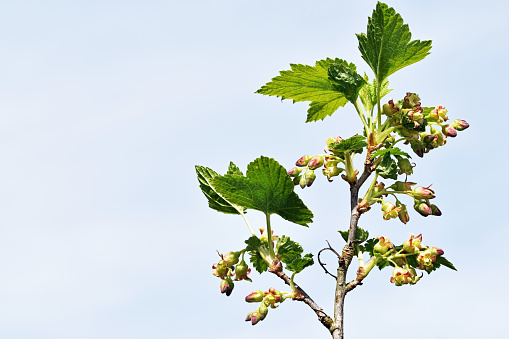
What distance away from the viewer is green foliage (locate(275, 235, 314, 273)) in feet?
13.3

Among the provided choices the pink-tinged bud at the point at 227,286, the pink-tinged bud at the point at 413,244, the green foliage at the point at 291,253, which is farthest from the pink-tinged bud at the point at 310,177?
the pink-tinged bud at the point at 227,286

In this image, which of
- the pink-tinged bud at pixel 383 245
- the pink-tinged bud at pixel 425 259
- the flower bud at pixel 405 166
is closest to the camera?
the pink-tinged bud at pixel 425 259

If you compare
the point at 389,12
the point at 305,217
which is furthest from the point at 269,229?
the point at 389,12

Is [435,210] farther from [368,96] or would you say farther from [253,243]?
[253,243]

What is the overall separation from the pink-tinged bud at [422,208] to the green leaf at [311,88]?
3.28 ft

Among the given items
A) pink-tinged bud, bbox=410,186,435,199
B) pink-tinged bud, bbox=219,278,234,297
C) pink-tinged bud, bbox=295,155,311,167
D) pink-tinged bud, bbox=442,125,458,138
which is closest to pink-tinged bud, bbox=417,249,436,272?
pink-tinged bud, bbox=410,186,435,199

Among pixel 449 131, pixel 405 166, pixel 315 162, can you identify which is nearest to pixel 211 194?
pixel 315 162

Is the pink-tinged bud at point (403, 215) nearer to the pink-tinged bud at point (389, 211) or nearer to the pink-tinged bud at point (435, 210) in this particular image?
the pink-tinged bud at point (389, 211)

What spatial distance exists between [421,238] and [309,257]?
0.72 metres

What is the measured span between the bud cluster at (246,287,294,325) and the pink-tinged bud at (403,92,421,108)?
1.40 meters

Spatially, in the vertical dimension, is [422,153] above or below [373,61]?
below

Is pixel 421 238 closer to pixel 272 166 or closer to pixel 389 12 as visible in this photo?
pixel 272 166

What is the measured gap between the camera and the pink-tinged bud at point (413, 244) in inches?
155

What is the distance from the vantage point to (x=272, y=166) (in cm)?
390
